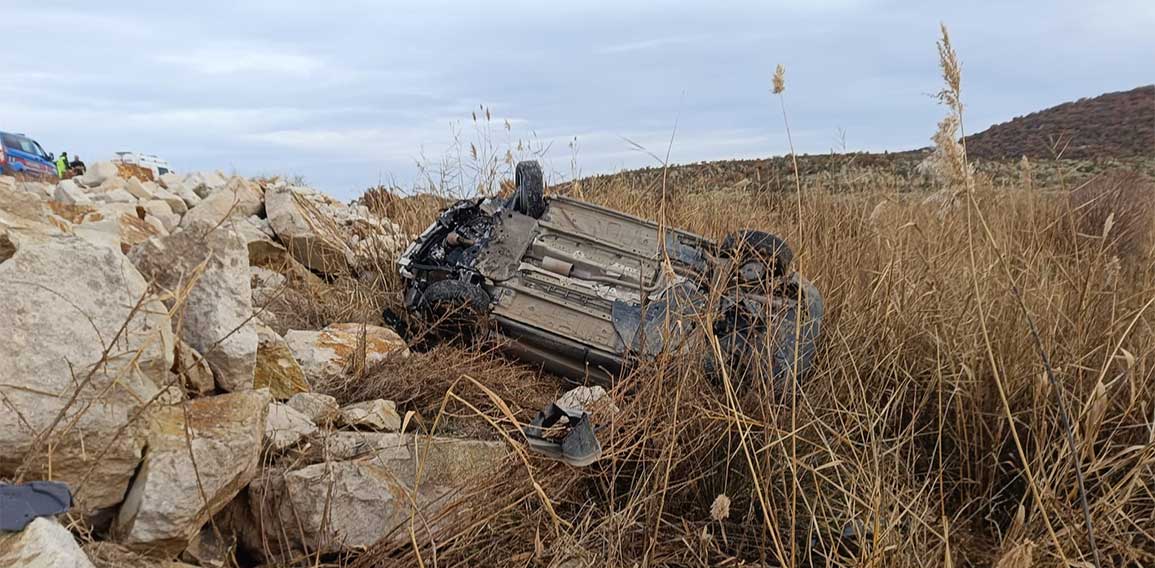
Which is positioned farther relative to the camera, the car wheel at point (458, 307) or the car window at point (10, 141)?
the car window at point (10, 141)

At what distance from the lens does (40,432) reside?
228cm

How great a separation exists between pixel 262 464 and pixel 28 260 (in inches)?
38.9

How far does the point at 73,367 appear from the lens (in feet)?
7.91

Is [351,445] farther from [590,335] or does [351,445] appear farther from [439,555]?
[590,335]

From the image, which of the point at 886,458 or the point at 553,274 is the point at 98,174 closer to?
the point at 553,274

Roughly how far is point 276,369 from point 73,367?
4.06ft

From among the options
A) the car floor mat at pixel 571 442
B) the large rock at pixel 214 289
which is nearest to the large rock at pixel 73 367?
the large rock at pixel 214 289

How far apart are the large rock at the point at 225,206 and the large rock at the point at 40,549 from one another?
1587 millimetres

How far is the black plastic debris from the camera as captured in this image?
1.89m

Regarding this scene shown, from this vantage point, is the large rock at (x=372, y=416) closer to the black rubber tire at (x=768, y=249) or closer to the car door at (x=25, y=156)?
the black rubber tire at (x=768, y=249)

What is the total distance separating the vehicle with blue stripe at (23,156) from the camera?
1684 cm

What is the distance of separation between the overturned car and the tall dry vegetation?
73 centimetres

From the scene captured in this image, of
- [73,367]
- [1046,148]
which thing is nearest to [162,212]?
[73,367]

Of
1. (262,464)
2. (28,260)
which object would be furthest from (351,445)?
(28,260)
